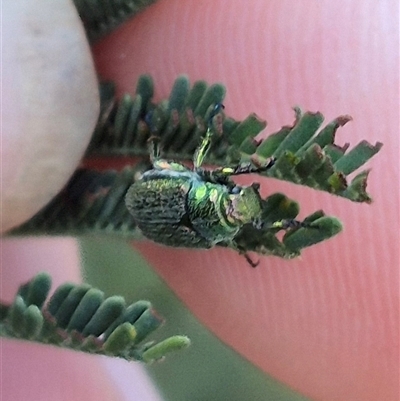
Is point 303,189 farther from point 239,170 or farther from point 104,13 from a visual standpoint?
point 104,13

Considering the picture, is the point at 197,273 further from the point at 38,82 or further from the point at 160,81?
the point at 38,82

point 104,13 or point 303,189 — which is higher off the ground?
point 104,13

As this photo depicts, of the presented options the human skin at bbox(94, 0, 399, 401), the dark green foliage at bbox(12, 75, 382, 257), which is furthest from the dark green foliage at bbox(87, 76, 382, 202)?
the human skin at bbox(94, 0, 399, 401)

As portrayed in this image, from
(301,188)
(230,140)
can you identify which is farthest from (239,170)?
(301,188)

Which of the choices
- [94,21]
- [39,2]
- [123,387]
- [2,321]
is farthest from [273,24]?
[123,387]

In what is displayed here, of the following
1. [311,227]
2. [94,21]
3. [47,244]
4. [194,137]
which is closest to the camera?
[311,227]

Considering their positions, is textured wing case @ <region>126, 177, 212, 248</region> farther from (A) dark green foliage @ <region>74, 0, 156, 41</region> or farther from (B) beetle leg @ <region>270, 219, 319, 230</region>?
(A) dark green foliage @ <region>74, 0, 156, 41</region>
